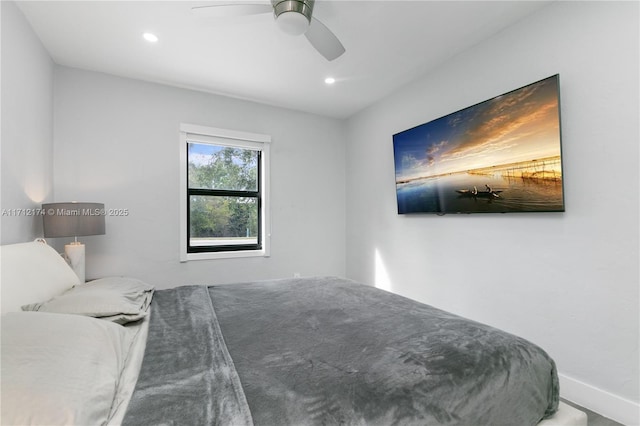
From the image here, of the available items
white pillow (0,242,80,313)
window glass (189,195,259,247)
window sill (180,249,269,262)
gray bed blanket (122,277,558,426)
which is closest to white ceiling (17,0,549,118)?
window glass (189,195,259,247)

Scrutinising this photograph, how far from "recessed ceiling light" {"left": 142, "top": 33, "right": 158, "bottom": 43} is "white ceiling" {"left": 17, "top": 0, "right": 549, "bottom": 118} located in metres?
0.04

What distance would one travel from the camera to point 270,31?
225cm

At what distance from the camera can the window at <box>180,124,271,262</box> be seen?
3.29 m

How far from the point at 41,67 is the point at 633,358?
4522 mm

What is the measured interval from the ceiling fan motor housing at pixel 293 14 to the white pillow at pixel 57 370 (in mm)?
1744

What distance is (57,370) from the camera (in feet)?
2.52

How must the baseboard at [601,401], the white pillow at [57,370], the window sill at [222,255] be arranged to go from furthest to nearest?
1. the window sill at [222,255]
2. the baseboard at [601,401]
3. the white pillow at [57,370]

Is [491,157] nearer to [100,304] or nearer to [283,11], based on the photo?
[283,11]

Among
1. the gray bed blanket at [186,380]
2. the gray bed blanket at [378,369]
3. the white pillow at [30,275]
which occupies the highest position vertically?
the white pillow at [30,275]

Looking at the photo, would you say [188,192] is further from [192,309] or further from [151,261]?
[192,309]

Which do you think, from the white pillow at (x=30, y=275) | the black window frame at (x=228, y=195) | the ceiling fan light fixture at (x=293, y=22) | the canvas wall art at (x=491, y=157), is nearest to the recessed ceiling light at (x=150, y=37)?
the black window frame at (x=228, y=195)

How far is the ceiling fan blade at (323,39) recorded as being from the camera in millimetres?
1824

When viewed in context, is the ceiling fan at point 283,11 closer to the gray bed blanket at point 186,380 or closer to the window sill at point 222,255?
the gray bed blanket at point 186,380

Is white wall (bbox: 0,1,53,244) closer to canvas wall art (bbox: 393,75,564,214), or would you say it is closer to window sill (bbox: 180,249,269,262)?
window sill (bbox: 180,249,269,262)
